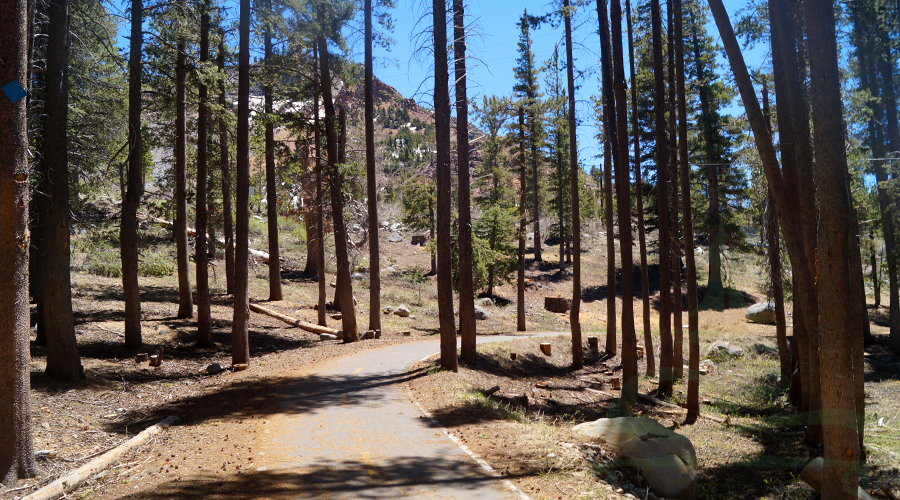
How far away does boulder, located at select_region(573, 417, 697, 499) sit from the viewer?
738 cm

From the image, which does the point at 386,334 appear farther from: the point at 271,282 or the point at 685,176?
the point at 685,176

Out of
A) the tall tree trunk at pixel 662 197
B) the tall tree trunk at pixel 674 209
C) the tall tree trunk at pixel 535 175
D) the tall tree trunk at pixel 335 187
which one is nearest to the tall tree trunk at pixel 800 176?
the tall tree trunk at pixel 662 197

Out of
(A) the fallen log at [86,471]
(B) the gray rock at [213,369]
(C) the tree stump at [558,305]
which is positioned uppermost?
(A) the fallen log at [86,471]

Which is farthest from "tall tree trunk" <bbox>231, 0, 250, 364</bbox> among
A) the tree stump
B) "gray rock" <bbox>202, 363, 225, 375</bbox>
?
the tree stump

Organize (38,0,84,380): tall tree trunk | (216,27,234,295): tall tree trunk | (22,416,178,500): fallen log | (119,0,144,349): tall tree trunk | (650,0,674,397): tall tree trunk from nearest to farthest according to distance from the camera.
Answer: (22,416,178,500): fallen log
(38,0,84,380): tall tree trunk
(119,0,144,349): tall tree trunk
(650,0,674,397): tall tree trunk
(216,27,234,295): tall tree trunk

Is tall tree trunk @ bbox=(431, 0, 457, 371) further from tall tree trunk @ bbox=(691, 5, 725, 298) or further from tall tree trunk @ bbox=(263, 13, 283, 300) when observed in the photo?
tall tree trunk @ bbox=(691, 5, 725, 298)

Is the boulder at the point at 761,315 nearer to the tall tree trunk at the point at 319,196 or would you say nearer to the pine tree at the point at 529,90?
the pine tree at the point at 529,90

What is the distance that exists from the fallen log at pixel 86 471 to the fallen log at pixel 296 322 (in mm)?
11918

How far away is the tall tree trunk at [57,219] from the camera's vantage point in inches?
405

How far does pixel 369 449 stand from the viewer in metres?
7.46

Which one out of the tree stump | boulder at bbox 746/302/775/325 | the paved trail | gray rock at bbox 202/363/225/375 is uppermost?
gray rock at bbox 202/363/225/375

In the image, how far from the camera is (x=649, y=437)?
317 inches

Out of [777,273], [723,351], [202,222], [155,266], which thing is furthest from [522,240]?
[155,266]

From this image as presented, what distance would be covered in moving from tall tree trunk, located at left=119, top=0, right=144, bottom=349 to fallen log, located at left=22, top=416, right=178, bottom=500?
728 centimetres
